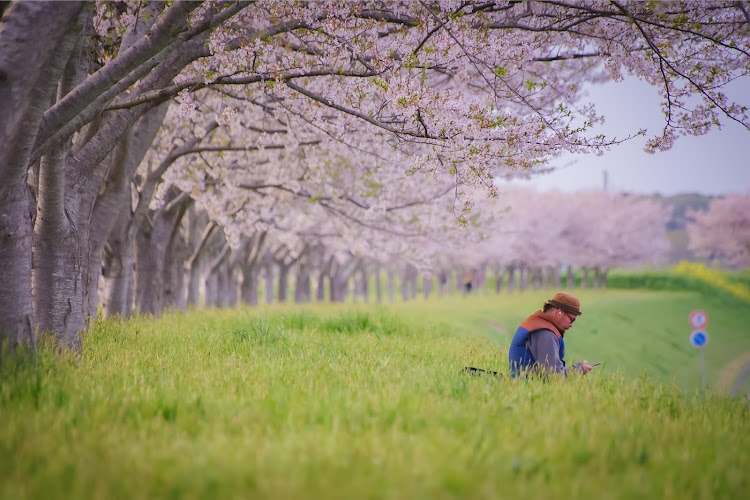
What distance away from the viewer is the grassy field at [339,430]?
2.84 m

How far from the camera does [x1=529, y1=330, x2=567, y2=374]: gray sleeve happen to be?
5766mm

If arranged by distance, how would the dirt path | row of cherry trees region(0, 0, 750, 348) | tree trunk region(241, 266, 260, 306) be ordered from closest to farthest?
row of cherry trees region(0, 0, 750, 348) < the dirt path < tree trunk region(241, 266, 260, 306)

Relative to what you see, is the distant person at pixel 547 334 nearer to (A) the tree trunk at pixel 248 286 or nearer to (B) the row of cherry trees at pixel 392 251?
(B) the row of cherry trees at pixel 392 251

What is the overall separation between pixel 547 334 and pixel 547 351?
0.58ft

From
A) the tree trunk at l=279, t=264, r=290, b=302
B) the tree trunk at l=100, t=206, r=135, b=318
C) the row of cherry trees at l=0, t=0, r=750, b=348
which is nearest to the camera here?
the row of cherry trees at l=0, t=0, r=750, b=348

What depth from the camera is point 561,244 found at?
48281 millimetres

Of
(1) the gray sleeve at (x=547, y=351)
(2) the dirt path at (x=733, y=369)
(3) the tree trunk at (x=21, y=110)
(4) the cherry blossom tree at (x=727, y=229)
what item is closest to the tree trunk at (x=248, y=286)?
(2) the dirt path at (x=733, y=369)

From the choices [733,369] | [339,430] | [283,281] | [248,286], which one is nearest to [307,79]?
[339,430]

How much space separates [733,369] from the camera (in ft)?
77.5

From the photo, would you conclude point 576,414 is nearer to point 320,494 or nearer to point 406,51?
point 320,494

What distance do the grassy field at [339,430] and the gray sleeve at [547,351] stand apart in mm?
234

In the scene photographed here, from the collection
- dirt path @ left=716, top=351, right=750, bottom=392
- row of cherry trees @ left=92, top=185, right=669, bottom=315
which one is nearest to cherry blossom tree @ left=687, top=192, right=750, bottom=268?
row of cherry trees @ left=92, top=185, right=669, bottom=315

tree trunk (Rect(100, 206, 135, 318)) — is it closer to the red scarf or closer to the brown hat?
the red scarf

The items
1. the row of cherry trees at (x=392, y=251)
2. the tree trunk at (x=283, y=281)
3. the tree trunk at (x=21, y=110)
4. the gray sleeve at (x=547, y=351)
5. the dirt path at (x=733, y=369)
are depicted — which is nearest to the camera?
the tree trunk at (x=21, y=110)
